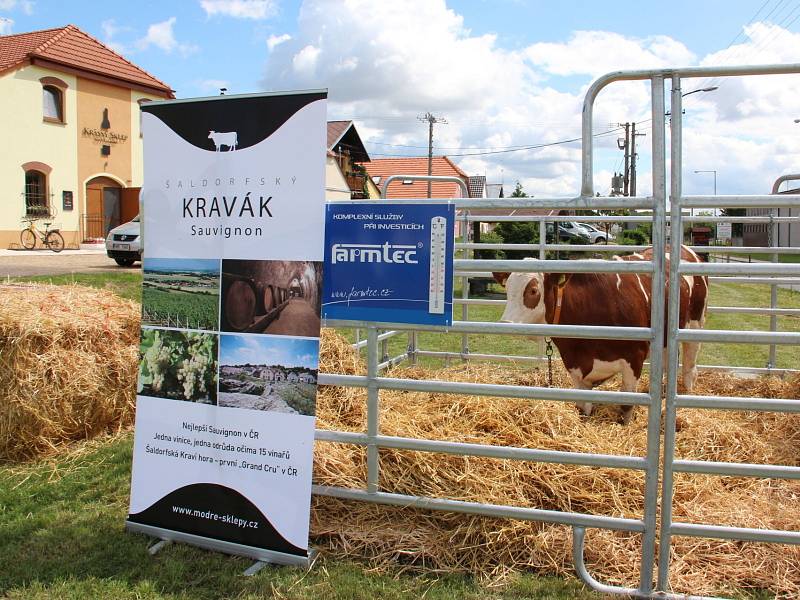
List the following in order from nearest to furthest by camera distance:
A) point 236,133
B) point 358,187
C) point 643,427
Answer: point 236,133, point 643,427, point 358,187

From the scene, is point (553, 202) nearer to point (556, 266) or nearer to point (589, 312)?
point (556, 266)

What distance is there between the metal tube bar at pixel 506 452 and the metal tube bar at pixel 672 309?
140mm

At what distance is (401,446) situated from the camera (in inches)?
128

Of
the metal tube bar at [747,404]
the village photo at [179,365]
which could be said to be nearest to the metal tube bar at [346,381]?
the village photo at [179,365]

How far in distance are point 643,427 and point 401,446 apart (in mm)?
2272

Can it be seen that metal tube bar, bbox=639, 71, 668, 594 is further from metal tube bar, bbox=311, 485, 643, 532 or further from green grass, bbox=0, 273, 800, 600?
green grass, bbox=0, 273, 800, 600

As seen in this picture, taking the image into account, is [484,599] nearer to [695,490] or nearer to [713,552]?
[713,552]

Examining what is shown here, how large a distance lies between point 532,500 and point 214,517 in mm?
1546

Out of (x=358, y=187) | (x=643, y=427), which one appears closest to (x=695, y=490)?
(x=643, y=427)

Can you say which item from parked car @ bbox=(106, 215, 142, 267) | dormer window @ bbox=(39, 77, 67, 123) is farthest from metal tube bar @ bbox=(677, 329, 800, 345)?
dormer window @ bbox=(39, 77, 67, 123)

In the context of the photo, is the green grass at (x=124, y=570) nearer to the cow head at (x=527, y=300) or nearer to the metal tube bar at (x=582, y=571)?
A: the metal tube bar at (x=582, y=571)

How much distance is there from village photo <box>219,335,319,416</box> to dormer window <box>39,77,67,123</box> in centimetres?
2343

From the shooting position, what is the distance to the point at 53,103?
23.7 metres

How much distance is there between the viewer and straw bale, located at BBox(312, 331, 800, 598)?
314 cm
